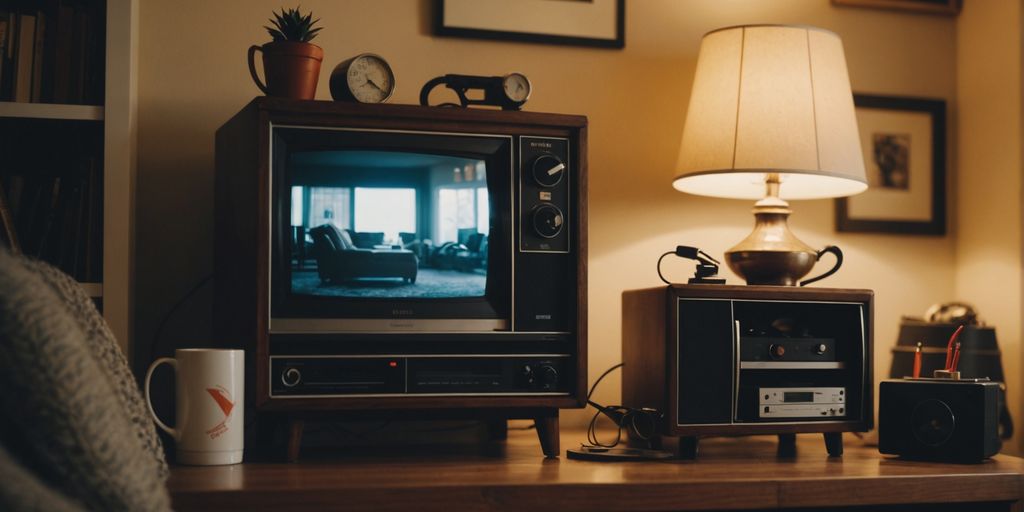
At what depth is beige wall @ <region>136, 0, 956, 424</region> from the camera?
179 centimetres

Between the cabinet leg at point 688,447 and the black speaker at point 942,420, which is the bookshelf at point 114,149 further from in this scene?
the black speaker at point 942,420

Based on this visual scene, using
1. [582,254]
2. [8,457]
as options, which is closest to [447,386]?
[582,254]

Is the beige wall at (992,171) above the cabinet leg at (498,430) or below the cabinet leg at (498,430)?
above

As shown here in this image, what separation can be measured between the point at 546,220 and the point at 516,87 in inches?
8.8

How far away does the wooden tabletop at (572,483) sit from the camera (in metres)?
1.20

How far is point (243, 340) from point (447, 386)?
1.02 ft

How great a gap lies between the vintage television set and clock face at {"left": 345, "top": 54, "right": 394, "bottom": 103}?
7 centimetres

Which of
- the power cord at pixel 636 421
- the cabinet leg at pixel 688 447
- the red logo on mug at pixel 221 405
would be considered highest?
the red logo on mug at pixel 221 405

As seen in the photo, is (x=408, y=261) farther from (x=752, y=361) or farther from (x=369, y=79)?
(x=752, y=361)

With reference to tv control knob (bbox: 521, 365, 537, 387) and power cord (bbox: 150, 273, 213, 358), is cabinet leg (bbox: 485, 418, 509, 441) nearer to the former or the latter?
tv control knob (bbox: 521, 365, 537, 387)

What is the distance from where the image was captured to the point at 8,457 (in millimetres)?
723

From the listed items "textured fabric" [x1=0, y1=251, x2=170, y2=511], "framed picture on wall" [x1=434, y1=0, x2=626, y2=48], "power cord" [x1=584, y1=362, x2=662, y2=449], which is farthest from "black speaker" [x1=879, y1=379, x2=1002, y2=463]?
"textured fabric" [x1=0, y1=251, x2=170, y2=511]

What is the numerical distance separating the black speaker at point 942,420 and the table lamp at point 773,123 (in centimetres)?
29

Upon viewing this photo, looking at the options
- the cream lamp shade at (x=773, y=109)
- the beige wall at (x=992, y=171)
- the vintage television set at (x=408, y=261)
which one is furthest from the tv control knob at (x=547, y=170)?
the beige wall at (x=992, y=171)
